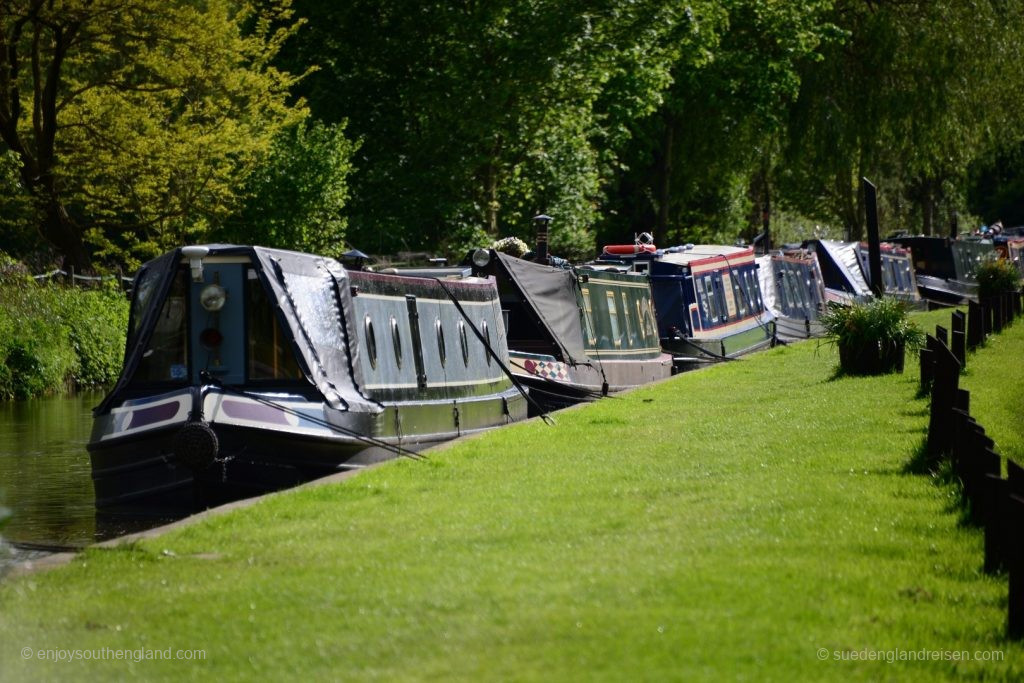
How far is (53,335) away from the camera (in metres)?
25.9

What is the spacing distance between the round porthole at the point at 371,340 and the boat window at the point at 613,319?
9.55 meters

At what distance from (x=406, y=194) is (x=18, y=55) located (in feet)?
33.8

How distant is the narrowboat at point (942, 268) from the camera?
47.8m

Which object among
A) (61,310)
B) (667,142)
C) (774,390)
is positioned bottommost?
(774,390)

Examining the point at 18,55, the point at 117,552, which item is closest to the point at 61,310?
the point at 18,55

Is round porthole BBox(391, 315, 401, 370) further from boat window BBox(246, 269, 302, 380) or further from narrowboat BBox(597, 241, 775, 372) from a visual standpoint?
narrowboat BBox(597, 241, 775, 372)

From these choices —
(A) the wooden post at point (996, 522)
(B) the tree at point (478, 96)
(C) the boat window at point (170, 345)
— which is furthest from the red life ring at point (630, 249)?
(A) the wooden post at point (996, 522)

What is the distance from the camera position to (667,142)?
46281 millimetres

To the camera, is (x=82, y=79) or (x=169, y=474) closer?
(x=169, y=474)

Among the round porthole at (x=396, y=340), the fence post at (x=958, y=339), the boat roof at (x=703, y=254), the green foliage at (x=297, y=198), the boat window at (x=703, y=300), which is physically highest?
the green foliage at (x=297, y=198)

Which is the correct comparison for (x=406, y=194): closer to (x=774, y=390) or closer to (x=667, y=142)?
(x=667, y=142)

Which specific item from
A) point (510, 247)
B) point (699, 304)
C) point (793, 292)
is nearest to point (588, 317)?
point (510, 247)

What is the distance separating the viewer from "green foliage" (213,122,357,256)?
33.1 meters

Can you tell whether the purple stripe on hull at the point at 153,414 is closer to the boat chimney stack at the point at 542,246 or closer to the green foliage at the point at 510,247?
the green foliage at the point at 510,247
